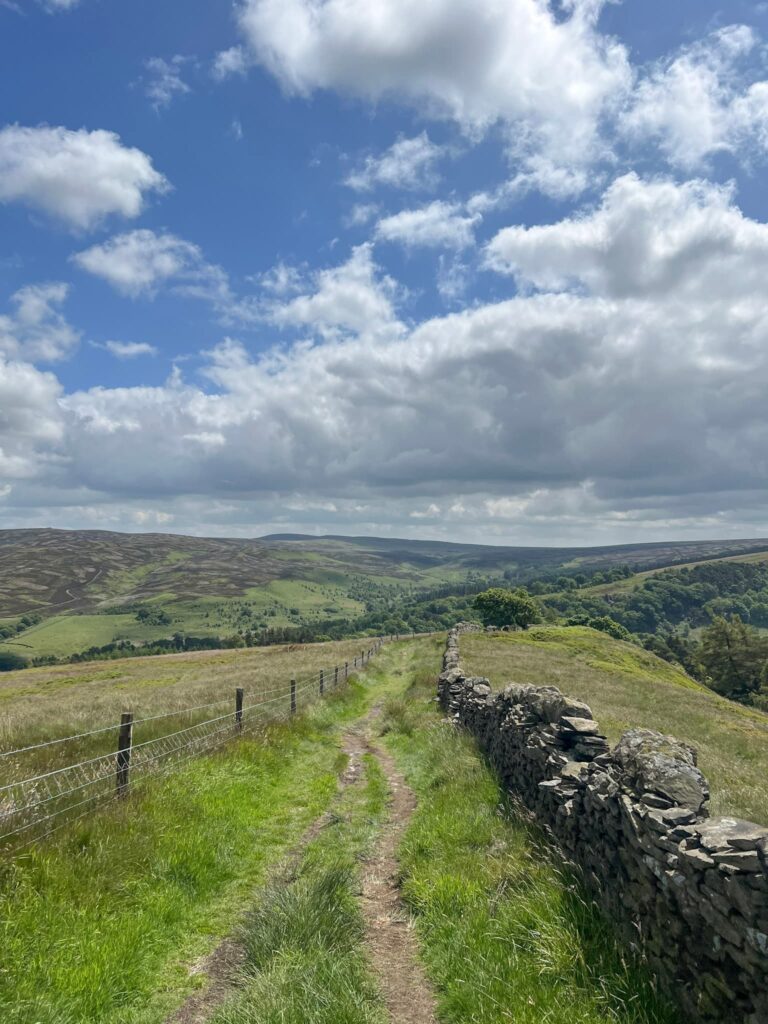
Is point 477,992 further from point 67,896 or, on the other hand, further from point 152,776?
point 152,776

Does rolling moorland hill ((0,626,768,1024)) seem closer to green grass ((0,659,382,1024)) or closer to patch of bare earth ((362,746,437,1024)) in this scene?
green grass ((0,659,382,1024))

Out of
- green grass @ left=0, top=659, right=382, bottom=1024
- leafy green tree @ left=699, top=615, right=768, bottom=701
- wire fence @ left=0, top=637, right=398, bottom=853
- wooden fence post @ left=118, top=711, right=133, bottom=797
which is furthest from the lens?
leafy green tree @ left=699, top=615, right=768, bottom=701

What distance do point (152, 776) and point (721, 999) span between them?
924 centimetres

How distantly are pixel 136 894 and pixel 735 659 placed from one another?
8798 centimetres

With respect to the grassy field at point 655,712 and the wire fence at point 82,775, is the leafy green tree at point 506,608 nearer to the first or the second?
the grassy field at point 655,712

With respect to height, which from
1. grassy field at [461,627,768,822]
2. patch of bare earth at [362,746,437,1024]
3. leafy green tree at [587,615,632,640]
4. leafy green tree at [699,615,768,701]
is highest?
patch of bare earth at [362,746,437,1024]

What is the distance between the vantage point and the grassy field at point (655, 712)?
41.4 ft

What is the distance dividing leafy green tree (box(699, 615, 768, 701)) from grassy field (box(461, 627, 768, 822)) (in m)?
26.5

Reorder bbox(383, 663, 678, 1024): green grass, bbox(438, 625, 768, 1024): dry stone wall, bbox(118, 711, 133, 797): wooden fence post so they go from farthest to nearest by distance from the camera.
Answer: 1. bbox(118, 711, 133, 797): wooden fence post
2. bbox(383, 663, 678, 1024): green grass
3. bbox(438, 625, 768, 1024): dry stone wall

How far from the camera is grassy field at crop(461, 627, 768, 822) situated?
41.4ft

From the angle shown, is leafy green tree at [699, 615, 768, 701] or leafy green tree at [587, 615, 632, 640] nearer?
leafy green tree at [699, 615, 768, 701]

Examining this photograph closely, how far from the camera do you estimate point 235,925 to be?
6.89 m

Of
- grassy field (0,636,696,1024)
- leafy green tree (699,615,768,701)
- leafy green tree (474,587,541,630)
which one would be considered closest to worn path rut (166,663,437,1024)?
grassy field (0,636,696,1024)

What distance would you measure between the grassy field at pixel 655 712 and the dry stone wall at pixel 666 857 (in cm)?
217
